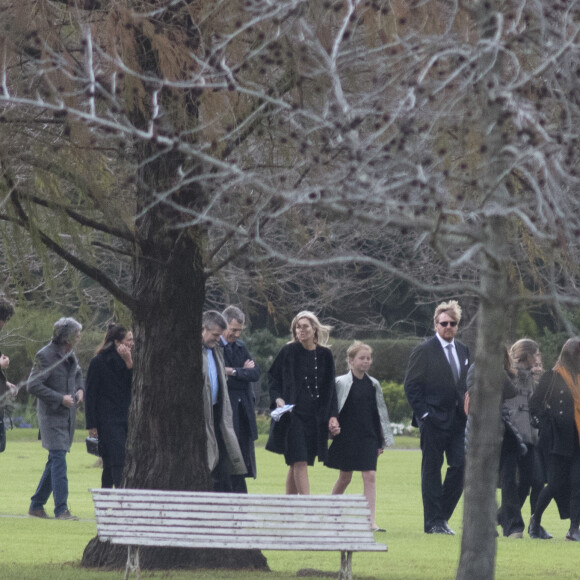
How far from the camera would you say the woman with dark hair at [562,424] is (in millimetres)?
11547

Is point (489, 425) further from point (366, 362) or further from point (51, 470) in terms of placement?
point (51, 470)

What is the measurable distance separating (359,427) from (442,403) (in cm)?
74

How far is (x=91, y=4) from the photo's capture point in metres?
7.88

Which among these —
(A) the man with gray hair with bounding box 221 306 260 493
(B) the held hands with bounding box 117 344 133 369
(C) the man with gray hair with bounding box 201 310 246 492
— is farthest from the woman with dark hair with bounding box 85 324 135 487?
(C) the man with gray hair with bounding box 201 310 246 492

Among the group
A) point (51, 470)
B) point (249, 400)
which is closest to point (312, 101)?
point (249, 400)

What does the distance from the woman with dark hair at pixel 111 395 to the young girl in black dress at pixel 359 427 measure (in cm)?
180

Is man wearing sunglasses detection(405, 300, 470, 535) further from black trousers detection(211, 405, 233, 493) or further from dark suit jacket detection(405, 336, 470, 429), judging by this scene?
black trousers detection(211, 405, 233, 493)

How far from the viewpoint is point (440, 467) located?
38.3ft

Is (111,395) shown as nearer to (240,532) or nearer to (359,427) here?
(359,427)

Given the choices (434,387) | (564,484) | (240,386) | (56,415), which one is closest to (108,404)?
(56,415)

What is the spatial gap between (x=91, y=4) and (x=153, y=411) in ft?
8.68

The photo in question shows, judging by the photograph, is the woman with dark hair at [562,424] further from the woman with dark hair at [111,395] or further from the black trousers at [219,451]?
the woman with dark hair at [111,395]

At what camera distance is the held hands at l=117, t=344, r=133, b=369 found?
1173 cm

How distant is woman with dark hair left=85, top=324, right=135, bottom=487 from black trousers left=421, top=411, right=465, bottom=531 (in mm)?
2563
